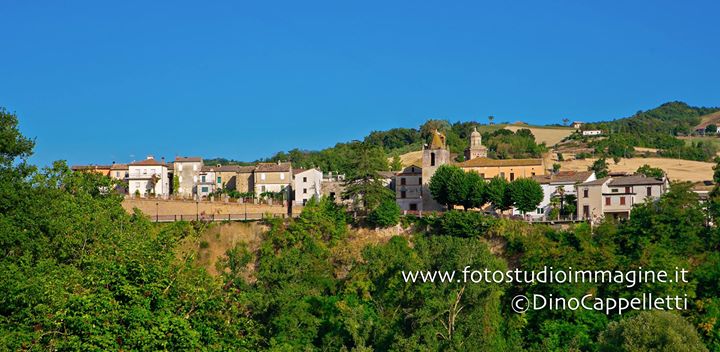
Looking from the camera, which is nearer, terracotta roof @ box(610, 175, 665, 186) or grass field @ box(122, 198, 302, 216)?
terracotta roof @ box(610, 175, 665, 186)

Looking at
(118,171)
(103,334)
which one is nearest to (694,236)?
(103,334)

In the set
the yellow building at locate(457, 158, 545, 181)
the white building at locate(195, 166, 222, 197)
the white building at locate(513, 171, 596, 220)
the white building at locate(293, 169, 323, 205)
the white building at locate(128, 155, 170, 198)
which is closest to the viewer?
the white building at locate(513, 171, 596, 220)

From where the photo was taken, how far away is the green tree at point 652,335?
36.2m

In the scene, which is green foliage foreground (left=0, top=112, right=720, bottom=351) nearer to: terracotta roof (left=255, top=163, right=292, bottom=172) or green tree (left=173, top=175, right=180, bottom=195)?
terracotta roof (left=255, top=163, right=292, bottom=172)

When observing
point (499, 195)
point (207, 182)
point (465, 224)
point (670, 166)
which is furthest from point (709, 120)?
point (465, 224)

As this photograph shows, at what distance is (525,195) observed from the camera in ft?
197

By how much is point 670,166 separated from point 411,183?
38.5 meters

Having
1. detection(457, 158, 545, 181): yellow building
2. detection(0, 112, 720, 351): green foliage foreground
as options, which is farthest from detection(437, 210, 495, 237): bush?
detection(457, 158, 545, 181): yellow building

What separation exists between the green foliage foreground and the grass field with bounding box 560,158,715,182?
31614 mm

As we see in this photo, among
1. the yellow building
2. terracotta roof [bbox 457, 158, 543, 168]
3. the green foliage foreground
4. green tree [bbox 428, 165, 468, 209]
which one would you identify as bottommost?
the green foliage foreground

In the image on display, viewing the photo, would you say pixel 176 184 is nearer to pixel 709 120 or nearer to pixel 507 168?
pixel 507 168

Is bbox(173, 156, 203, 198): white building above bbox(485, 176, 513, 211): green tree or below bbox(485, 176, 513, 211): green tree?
above

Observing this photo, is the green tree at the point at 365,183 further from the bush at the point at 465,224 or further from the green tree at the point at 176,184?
the green tree at the point at 176,184

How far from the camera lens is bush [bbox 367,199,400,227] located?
57.9 meters
